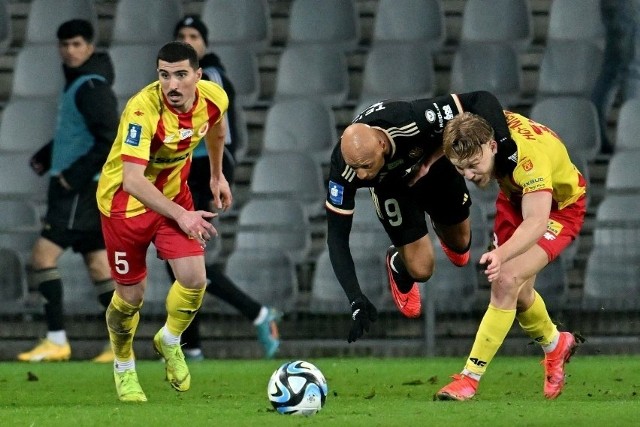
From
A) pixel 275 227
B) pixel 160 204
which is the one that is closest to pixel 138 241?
pixel 160 204

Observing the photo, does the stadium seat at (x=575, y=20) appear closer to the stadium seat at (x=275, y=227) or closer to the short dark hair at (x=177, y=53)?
the stadium seat at (x=275, y=227)

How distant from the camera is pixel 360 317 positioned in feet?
26.8

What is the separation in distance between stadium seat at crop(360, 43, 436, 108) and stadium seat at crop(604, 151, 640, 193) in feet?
6.06

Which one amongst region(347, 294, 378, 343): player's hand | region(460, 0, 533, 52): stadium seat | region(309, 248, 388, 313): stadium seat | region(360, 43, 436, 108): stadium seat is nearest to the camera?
region(347, 294, 378, 343): player's hand

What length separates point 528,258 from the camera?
885 centimetres

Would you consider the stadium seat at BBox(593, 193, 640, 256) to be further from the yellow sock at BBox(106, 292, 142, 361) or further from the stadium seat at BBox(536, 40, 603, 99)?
the yellow sock at BBox(106, 292, 142, 361)

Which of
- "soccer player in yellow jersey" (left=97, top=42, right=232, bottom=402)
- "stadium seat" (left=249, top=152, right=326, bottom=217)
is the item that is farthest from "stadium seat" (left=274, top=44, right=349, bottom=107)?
"soccer player in yellow jersey" (left=97, top=42, right=232, bottom=402)

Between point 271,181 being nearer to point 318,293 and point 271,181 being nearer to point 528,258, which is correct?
point 318,293

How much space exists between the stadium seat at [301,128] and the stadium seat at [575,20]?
2.36 meters

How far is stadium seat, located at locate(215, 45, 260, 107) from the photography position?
14.4 metres

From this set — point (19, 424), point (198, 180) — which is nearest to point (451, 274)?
point (198, 180)

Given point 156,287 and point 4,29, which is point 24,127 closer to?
point 4,29

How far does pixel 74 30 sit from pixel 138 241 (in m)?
3.31

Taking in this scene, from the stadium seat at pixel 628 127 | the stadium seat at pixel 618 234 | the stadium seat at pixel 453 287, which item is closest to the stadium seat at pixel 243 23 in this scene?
the stadium seat at pixel 453 287
